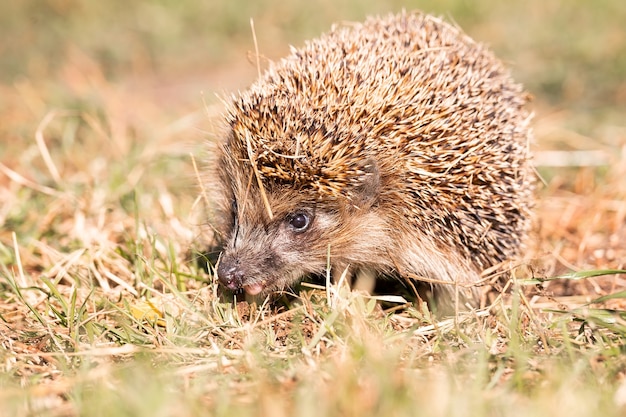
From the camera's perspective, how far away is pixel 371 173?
3621mm

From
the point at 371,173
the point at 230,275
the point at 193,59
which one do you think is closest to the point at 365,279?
the point at 371,173

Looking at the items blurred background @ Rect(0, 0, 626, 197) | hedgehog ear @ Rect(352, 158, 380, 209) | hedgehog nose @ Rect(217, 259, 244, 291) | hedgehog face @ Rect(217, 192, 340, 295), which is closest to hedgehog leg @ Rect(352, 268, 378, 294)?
hedgehog face @ Rect(217, 192, 340, 295)

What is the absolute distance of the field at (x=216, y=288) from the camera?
2.69m

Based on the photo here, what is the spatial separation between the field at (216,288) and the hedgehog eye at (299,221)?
36cm

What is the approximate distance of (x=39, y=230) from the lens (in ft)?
15.2

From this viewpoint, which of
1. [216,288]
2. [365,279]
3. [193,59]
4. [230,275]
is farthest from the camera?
[193,59]

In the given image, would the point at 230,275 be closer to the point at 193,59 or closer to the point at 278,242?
A: the point at 278,242

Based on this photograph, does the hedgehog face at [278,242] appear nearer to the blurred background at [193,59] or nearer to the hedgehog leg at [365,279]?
the hedgehog leg at [365,279]

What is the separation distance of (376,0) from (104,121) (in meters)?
4.60

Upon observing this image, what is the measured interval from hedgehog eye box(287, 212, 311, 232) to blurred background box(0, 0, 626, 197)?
200 cm

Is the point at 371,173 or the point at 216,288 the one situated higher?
the point at 371,173

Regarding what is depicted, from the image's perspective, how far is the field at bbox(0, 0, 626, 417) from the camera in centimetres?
269

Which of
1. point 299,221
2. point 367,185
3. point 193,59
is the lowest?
point 299,221

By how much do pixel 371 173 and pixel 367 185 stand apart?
79 millimetres
